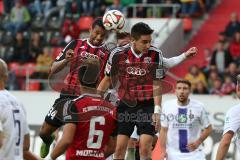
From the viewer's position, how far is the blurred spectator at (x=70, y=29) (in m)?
25.4

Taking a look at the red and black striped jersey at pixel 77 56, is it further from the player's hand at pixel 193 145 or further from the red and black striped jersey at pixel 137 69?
the player's hand at pixel 193 145

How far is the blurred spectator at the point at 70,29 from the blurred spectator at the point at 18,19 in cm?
155

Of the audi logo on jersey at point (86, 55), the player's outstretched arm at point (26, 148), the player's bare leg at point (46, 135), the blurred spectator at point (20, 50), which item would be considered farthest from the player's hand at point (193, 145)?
the blurred spectator at point (20, 50)

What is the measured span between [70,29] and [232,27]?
468 centimetres

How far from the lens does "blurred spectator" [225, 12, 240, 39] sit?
78.0 ft

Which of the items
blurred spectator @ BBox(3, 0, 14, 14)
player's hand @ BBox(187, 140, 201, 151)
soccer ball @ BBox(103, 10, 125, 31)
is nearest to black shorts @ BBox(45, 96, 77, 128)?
soccer ball @ BBox(103, 10, 125, 31)

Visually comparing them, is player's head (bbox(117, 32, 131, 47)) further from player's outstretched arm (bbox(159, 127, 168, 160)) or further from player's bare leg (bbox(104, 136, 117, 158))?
player's bare leg (bbox(104, 136, 117, 158))

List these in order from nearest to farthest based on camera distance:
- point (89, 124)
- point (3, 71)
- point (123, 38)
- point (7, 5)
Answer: point (3, 71), point (89, 124), point (123, 38), point (7, 5)

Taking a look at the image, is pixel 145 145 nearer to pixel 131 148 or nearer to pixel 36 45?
pixel 131 148

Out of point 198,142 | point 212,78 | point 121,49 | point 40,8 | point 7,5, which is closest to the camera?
point 121,49

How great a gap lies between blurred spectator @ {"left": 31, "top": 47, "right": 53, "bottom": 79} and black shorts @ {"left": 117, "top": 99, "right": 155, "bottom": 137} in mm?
10576

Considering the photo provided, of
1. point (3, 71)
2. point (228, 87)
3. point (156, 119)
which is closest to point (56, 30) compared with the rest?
point (228, 87)

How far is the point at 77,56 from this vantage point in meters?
13.1

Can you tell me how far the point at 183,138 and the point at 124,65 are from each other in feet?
8.30
